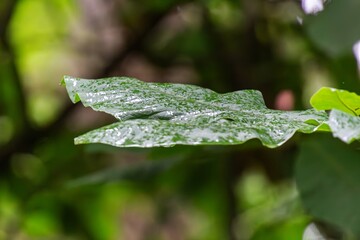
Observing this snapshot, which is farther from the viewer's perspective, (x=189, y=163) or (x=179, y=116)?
(x=189, y=163)

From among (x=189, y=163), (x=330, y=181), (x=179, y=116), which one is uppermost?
(x=179, y=116)

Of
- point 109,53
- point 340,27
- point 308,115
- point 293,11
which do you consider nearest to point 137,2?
point 109,53

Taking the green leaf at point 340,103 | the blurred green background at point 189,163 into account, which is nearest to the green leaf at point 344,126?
the green leaf at point 340,103

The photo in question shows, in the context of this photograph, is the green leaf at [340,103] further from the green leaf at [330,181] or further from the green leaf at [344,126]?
the green leaf at [330,181]

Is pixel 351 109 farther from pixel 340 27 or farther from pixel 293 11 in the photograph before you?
pixel 293 11

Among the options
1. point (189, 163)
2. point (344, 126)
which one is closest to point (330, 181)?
point (189, 163)

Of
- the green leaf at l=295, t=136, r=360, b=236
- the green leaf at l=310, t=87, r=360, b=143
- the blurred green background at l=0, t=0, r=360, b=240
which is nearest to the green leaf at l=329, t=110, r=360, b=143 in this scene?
the green leaf at l=310, t=87, r=360, b=143

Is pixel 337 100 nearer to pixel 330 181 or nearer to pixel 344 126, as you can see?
pixel 344 126
